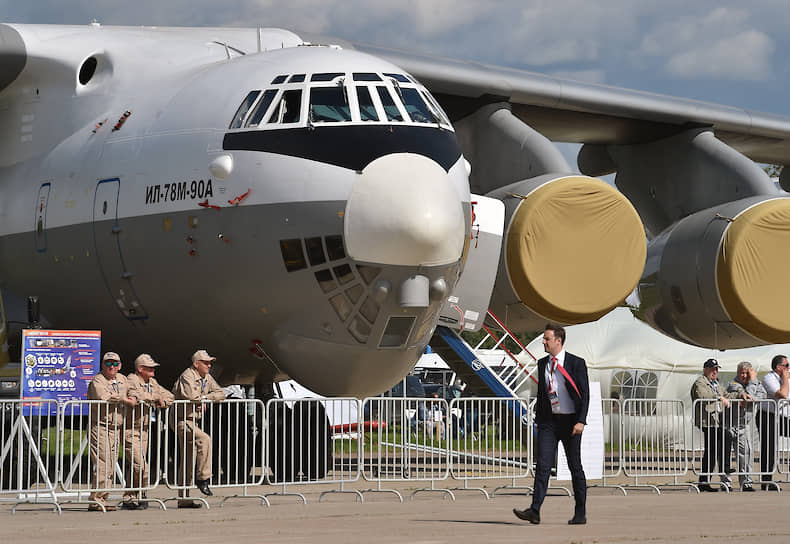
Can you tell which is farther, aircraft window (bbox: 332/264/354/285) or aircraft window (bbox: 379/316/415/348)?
aircraft window (bbox: 379/316/415/348)

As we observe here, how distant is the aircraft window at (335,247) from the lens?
11516mm

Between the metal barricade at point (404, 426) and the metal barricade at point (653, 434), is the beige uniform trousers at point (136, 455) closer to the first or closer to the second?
the metal barricade at point (404, 426)

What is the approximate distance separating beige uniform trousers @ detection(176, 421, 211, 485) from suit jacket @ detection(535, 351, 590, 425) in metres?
3.29

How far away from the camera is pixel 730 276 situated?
17.4 m

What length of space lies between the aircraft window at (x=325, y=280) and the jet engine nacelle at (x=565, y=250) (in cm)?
499

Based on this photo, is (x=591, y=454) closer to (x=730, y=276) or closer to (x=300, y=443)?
(x=730, y=276)

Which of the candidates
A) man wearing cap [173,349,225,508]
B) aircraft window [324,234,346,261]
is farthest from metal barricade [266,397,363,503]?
aircraft window [324,234,346,261]

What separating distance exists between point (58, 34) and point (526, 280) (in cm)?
631

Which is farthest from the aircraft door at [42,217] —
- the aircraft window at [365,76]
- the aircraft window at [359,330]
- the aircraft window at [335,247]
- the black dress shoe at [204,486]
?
the aircraft window at [359,330]

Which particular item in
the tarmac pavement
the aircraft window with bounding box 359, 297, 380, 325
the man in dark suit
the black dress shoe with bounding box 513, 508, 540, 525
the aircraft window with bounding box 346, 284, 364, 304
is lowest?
the tarmac pavement

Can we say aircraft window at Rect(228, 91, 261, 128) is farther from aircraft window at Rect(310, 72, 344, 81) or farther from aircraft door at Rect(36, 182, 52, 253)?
aircraft door at Rect(36, 182, 52, 253)

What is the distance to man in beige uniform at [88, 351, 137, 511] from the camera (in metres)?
11.1

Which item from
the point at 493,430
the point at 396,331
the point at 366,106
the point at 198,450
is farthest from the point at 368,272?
the point at 493,430

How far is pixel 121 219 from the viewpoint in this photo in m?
12.8
